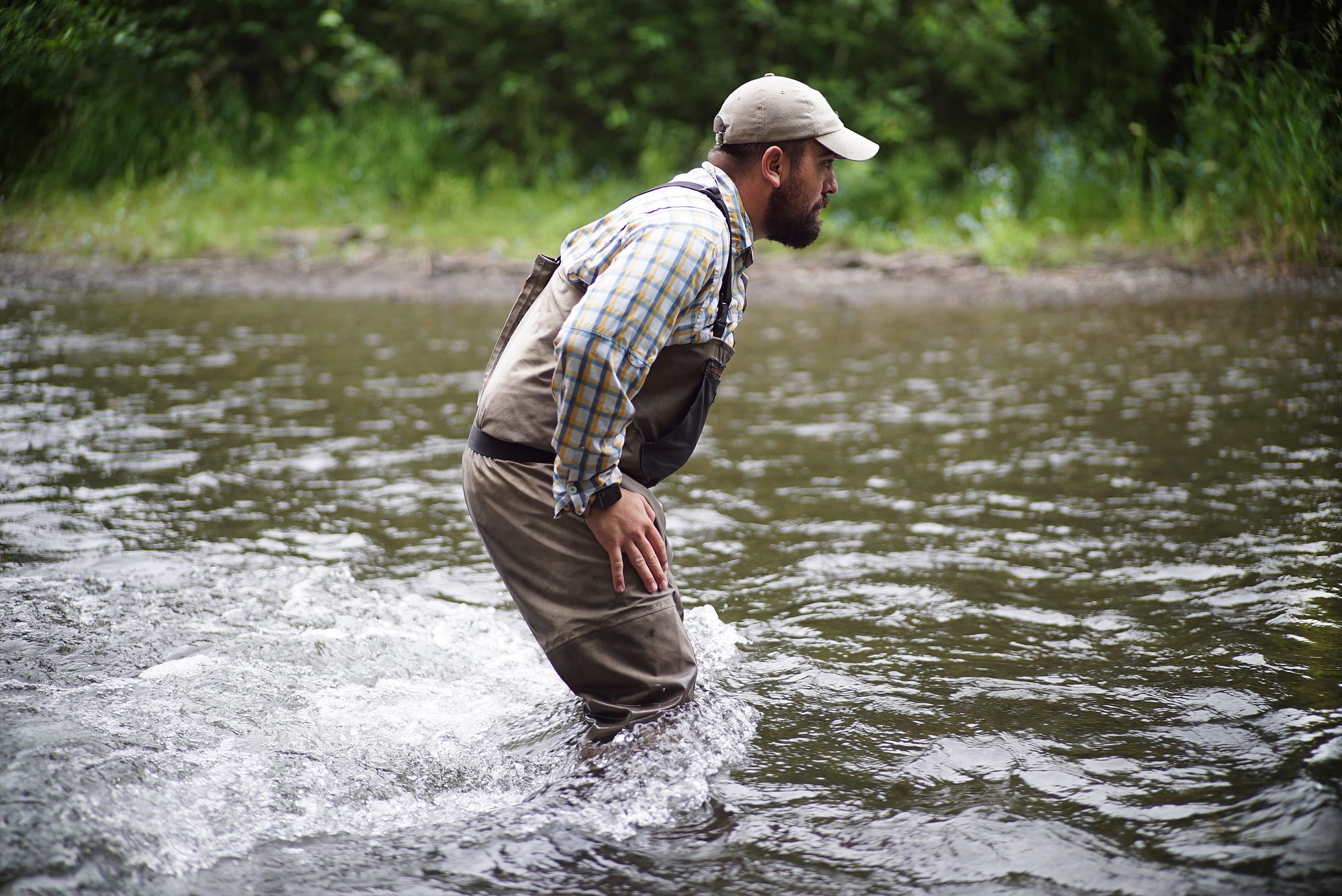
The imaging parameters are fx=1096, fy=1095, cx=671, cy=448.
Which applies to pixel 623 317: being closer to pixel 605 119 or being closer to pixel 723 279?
pixel 723 279

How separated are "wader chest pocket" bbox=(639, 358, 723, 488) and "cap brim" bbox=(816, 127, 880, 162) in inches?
24.2

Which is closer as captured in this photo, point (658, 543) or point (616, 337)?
point (616, 337)

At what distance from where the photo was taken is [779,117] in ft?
8.93

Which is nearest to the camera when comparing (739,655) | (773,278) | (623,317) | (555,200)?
(623,317)

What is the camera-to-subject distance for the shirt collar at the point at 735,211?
2.77m

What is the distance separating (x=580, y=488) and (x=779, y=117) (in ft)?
3.43

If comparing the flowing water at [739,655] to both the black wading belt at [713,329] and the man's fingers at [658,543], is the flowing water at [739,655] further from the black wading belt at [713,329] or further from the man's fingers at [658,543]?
the black wading belt at [713,329]

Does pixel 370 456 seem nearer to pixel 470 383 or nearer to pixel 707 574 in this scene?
pixel 470 383

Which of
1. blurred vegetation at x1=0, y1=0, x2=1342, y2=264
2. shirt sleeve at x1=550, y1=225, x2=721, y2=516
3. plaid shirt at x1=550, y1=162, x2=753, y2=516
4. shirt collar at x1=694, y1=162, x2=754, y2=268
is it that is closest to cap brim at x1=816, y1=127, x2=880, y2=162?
shirt collar at x1=694, y1=162, x2=754, y2=268

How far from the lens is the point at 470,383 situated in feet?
25.5

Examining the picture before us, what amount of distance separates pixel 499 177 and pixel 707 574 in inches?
449

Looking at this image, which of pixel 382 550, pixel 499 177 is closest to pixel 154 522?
pixel 382 550

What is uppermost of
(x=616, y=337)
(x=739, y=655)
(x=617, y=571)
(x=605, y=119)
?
(x=605, y=119)

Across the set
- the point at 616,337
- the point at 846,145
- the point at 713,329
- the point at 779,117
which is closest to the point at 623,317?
the point at 616,337
